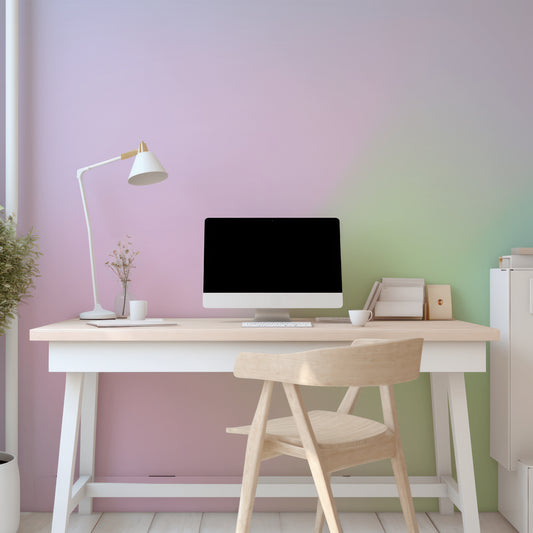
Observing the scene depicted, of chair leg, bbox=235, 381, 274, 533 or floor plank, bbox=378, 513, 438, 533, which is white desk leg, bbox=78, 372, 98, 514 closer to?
chair leg, bbox=235, 381, 274, 533

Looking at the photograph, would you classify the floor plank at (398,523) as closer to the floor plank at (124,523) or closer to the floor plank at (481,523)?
the floor plank at (481,523)

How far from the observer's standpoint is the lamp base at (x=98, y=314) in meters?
2.40

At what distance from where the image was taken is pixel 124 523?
2.45 metres

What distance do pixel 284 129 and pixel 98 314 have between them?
3.85 ft

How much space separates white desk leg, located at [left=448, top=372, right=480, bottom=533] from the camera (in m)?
2.06

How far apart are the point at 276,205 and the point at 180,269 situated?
1.74 feet

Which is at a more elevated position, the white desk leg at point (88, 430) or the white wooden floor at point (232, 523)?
the white desk leg at point (88, 430)

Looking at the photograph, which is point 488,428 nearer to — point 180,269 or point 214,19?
point 180,269

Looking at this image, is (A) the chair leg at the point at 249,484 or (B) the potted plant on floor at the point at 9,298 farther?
(B) the potted plant on floor at the point at 9,298

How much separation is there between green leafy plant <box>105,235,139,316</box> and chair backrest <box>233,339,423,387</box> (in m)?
1.14

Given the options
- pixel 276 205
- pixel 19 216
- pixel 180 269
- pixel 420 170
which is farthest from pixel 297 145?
pixel 19 216

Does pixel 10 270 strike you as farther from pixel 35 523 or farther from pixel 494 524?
Result: pixel 494 524

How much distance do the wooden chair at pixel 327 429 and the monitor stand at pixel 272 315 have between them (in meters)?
0.65

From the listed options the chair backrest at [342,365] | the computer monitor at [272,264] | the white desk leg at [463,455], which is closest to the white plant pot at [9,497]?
the computer monitor at [272,264]
